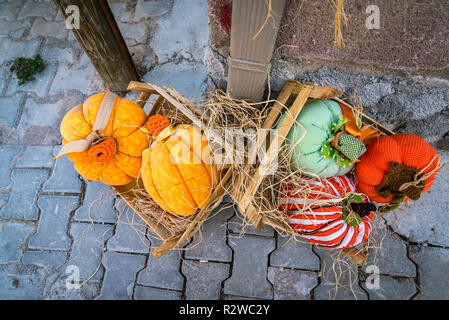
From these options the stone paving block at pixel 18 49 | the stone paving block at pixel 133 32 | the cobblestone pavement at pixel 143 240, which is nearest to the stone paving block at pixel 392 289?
the cobblestone pavement at pixel 143 240

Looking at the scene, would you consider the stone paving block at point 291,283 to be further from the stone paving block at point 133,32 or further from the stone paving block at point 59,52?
the stone paving block at point 59,52

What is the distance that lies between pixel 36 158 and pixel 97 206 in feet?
2.52

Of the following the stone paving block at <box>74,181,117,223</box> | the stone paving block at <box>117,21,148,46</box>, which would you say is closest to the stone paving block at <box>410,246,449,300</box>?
the stone paving block at <box>74,181,117,223</box>

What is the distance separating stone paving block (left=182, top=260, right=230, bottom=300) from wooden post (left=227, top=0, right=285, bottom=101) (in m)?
1.28

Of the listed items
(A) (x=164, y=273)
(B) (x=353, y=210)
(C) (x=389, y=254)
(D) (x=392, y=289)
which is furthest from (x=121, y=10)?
(D) (x=392, y=289)

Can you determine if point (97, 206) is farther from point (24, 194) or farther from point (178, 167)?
point (178, 167)

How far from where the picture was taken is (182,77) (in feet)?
8.36

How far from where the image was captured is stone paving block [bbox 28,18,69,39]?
9.37ft

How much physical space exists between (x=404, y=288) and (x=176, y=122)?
6.61ft

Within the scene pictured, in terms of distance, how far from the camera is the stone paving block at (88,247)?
2166 millimetres

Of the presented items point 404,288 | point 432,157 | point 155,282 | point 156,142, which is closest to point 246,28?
point 156,142

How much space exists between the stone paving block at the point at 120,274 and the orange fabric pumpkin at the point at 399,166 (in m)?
1.73

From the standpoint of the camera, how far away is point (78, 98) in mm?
2607

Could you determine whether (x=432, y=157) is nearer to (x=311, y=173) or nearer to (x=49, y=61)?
(x=311, y=173)
